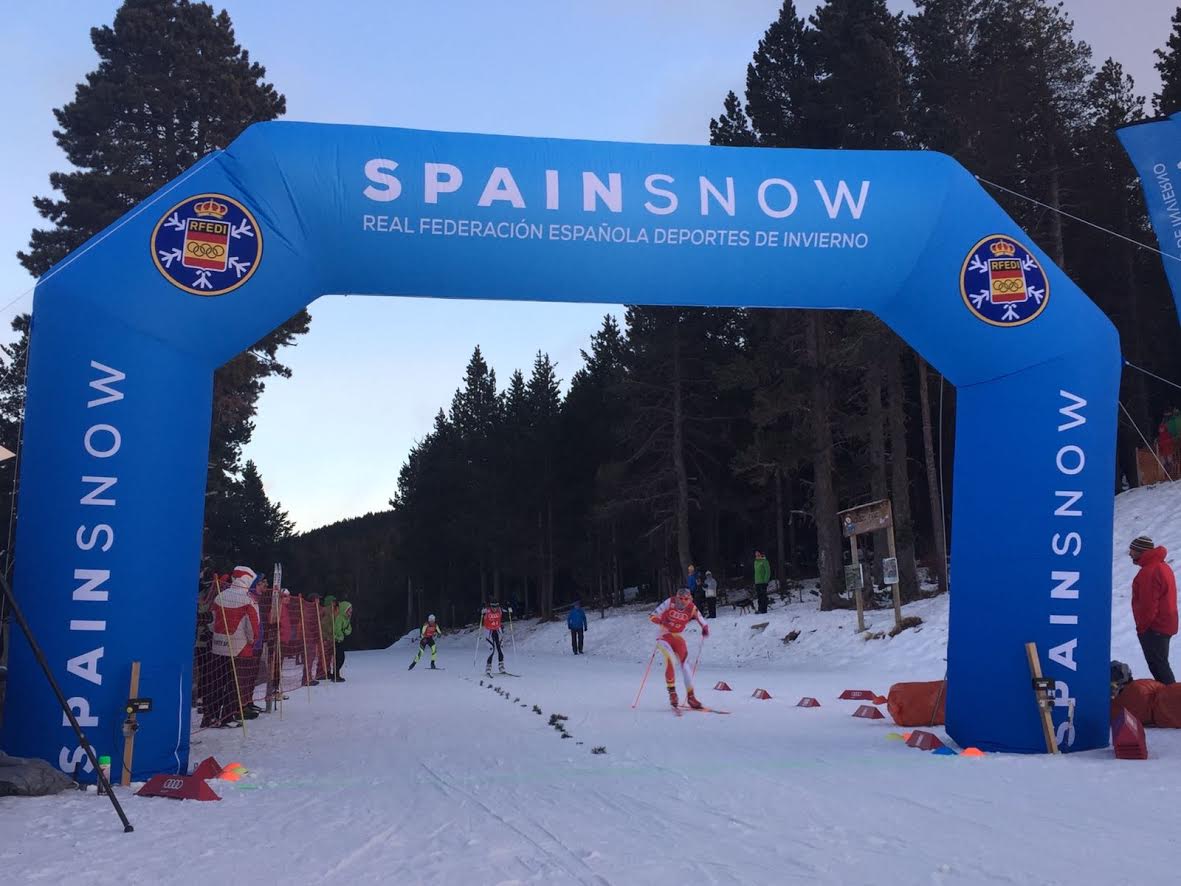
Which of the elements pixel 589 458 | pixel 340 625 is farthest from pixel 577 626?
pixel 589 458

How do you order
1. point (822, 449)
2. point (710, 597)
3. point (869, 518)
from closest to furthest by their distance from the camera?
point (869, 518) < point (822, 449) < point (710, 597)

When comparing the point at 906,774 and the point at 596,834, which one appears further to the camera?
the point at 906,774

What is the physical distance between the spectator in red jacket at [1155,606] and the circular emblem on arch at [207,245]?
28.0 feet

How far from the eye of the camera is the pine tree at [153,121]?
67.5ft

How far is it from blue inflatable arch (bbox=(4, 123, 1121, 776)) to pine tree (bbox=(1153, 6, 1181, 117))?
29640mm

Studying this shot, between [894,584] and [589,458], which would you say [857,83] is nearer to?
[894,584]

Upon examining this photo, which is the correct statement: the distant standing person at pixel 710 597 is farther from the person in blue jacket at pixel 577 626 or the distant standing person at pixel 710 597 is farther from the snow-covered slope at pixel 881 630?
the person in blue jacket at pixel 577 626

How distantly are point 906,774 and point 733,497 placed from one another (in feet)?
114

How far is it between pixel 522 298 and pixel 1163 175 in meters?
9.39

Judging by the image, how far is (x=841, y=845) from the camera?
520 centimetres

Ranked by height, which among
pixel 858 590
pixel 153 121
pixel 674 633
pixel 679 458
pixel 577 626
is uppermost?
pixel 153 121

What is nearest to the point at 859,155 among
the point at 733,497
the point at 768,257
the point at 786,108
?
the point at 768,257

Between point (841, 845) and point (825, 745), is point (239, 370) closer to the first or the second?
point (825, 745)

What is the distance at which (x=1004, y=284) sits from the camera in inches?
359
